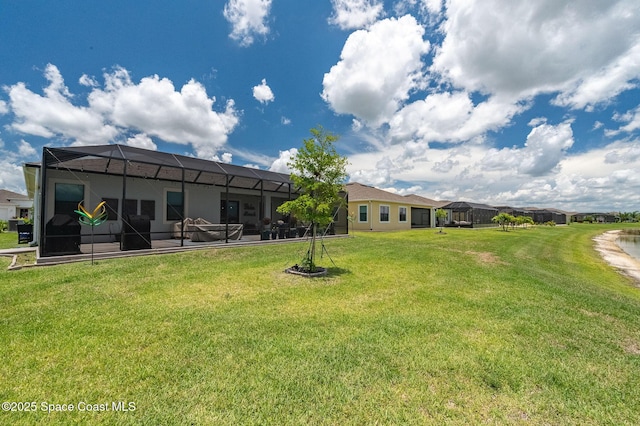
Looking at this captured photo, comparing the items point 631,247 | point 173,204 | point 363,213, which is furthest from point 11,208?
point 631,247

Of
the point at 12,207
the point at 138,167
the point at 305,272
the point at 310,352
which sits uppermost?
the point at 138,167

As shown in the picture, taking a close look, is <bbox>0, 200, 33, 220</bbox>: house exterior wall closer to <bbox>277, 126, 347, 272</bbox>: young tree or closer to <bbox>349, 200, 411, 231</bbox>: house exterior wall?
<bbox>349, 200, 411, 231</bbox>: house exterior wall

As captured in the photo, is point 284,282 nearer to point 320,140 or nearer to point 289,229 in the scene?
point 320,140

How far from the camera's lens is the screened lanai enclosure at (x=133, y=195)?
325 inches

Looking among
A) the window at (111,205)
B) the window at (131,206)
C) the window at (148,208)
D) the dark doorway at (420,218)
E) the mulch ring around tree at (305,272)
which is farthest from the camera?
the dark doorway at (420,218)

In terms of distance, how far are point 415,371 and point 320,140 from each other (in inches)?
220

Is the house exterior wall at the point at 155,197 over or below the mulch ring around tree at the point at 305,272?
over

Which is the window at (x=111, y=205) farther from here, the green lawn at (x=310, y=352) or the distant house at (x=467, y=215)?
the distant house at (x=467, y=215)

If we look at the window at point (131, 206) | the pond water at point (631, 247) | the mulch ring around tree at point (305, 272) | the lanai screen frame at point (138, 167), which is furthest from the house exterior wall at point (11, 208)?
the pond water at point (631, 247)

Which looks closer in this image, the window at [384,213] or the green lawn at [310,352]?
the green lawn at [310,352]

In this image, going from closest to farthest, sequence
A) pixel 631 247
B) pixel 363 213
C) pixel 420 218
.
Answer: pixel 631 247
pixel 363 213
pixel 420 218

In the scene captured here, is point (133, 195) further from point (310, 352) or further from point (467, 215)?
point (467, 215)

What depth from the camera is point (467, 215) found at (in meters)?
38.8

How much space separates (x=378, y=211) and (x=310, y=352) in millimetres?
22504
